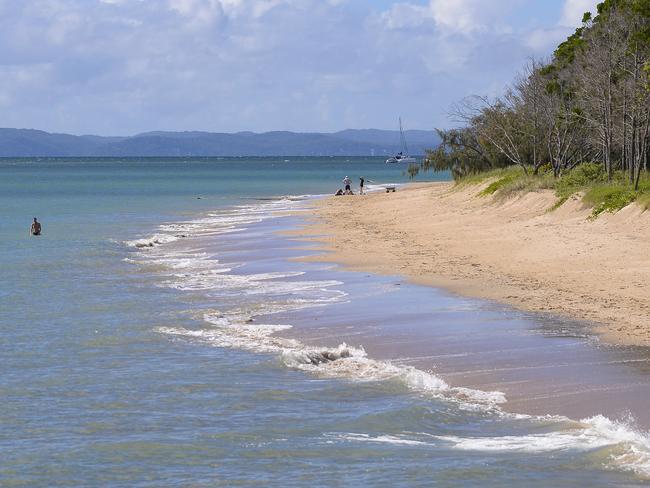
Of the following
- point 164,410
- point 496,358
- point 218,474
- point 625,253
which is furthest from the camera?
point 625,253

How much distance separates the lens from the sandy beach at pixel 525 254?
17.4m

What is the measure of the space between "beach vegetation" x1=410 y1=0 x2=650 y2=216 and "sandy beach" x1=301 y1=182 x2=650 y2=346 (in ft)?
3.57

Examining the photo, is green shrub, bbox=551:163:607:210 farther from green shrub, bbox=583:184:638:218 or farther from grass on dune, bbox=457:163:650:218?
green shrub, bbox=583:184:638:218

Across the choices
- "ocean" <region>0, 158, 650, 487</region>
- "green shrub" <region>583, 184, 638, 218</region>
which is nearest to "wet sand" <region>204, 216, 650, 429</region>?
"ocean" <region>0, 158, 650, 487</region>

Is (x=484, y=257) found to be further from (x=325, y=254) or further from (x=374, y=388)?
(x=374, y=388)

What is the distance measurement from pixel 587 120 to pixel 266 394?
2882cm

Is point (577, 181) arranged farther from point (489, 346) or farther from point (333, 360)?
point (333, 360)

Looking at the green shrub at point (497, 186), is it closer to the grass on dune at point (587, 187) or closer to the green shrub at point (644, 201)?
the grass on dune at point (587, 187)

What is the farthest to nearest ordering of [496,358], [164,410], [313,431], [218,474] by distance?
[496,358], [164,410], [313,431], [218,474]

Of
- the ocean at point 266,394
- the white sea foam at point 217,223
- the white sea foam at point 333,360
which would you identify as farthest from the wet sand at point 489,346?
the white sea foam at point 217,223

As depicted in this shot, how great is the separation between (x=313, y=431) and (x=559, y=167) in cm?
3198

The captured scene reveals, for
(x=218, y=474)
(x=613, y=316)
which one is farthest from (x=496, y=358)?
(x=218, y=474)

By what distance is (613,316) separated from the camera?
16.0 meters

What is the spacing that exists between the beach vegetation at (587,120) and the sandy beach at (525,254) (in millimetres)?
1087
